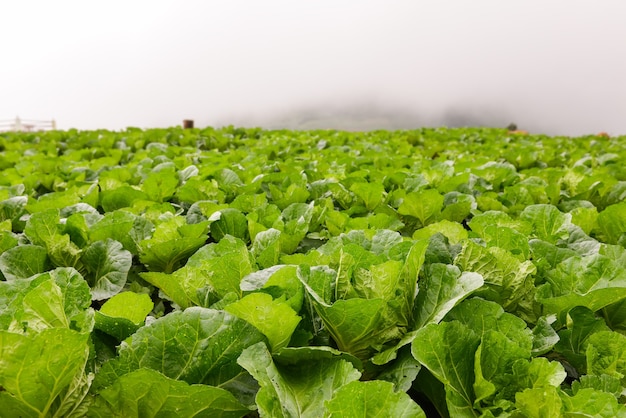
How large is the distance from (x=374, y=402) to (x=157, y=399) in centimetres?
39

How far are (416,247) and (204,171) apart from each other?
192cm

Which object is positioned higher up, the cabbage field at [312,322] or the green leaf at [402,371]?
the cabbage field at [312,322]

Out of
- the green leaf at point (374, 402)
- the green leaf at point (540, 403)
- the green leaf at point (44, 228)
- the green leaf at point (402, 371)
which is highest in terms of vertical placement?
the green leaf at point (44, 228)

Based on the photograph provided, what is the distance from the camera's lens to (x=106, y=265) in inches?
58.9

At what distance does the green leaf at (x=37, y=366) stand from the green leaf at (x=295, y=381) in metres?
0.29

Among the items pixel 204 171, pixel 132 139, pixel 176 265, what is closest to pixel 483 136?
pixel 132 139

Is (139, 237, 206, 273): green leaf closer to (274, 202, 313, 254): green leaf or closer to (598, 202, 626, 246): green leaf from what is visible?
(274, 202, 313, 254): green leaf

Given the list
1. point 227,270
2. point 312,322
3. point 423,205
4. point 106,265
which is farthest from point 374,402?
point 423,205

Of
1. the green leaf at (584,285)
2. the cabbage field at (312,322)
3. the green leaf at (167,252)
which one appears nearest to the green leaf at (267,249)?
the cabbage field at (312,322)

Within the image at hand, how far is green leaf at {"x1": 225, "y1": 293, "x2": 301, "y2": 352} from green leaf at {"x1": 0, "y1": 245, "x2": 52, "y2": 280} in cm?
86

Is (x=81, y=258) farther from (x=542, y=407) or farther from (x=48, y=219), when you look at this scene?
(x=542, y=407)

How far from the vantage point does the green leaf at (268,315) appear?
3.05 ft

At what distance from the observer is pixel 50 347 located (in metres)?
0.79

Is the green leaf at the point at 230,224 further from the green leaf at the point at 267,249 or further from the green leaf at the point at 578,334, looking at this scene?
the green leaf at the point at 578,334
